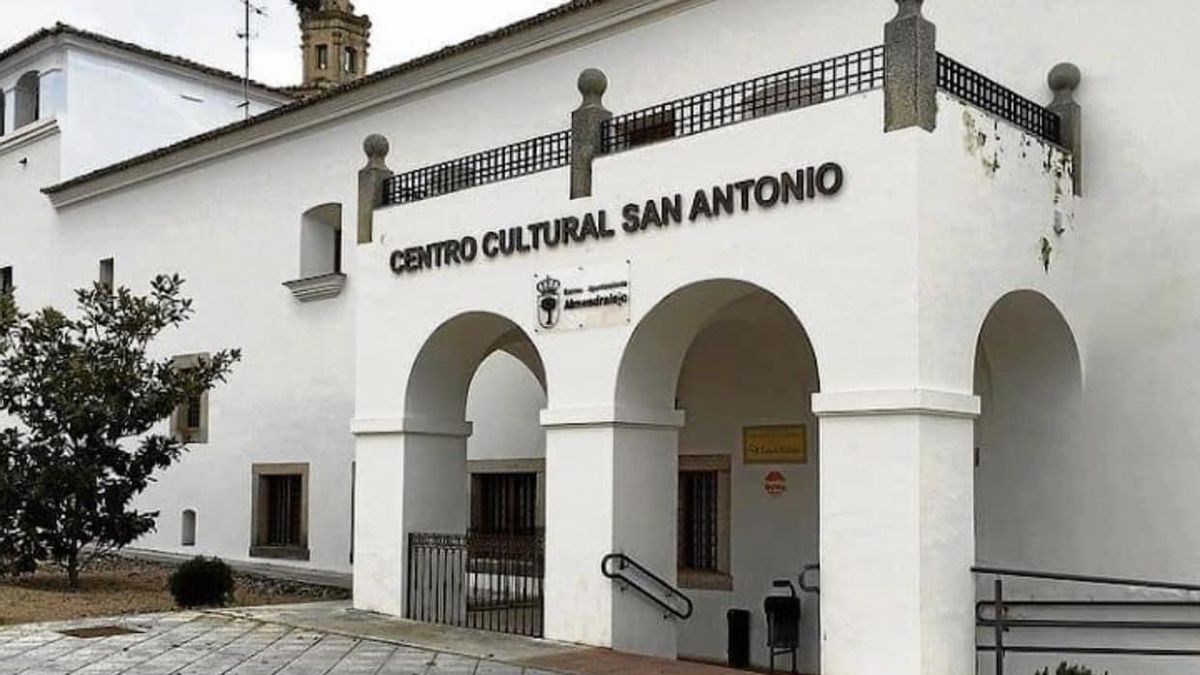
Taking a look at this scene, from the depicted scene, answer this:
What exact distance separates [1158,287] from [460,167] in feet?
23.2

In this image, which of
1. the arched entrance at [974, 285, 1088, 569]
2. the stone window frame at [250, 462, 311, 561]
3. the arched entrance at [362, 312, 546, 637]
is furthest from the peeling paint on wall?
the stone window frame at [250, 462, 311, 561]

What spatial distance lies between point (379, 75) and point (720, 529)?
8.59 metres

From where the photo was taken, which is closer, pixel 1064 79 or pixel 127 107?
pixel 1064 79

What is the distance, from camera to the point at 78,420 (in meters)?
17.8

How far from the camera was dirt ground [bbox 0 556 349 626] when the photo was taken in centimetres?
1568

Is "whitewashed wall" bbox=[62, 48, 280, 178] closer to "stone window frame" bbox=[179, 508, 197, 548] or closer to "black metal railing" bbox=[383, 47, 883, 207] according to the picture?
"stone window frame" bbox=[179, 508, 197, 548]

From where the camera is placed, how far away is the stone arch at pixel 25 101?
28688 millimetres

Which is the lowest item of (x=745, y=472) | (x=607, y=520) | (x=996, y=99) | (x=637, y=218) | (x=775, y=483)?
(x=607, y=520)

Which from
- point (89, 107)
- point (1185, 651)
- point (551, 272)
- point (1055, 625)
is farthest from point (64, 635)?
point (89, 107)

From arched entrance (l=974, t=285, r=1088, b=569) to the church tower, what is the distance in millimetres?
24057

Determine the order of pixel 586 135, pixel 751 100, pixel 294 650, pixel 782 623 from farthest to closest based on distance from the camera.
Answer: pixel 782 623 → pixel 586 135 → pixel 294 650 → pixel 751 100

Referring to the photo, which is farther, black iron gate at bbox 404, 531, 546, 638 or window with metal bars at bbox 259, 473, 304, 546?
window with metal bars at bbox 259, 473, 304, 546

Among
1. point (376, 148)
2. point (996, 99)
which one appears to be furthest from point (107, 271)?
point (996, 99)

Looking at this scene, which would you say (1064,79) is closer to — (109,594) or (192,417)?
(109,594)
